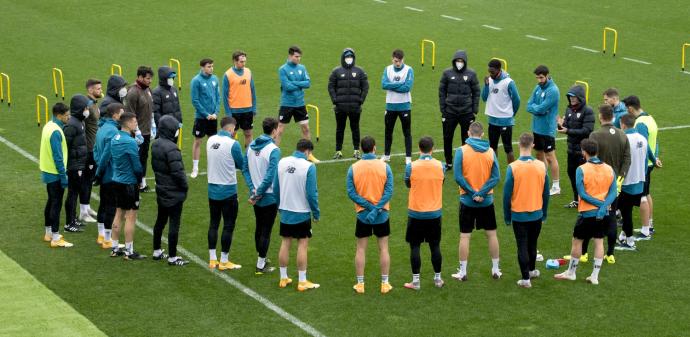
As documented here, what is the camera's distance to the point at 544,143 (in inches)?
818

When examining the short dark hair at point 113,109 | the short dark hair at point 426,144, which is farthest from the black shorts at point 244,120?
the short dark hair at point 426,144

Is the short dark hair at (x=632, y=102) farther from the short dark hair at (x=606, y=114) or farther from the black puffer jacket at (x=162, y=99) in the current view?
the black puffer jacket at (x=162, y=99)

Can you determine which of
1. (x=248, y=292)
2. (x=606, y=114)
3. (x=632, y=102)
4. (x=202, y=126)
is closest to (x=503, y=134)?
(x=632, y=102)

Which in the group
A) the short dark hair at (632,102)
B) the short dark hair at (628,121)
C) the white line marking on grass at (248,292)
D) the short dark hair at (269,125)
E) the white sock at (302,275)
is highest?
the short dark hair at (632,102)

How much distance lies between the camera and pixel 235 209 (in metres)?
16.8

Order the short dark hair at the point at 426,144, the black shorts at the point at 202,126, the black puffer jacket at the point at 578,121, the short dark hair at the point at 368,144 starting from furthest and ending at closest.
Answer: the black shorts at the point at 202,126 → the black puffer jacket at the point at 578,121 → the short dark hair at the point at 426,144 → the short dark hair at the point at 368,144

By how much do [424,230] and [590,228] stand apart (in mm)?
2438

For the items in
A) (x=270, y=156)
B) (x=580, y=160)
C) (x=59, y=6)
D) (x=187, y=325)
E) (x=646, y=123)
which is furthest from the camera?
(x=59, y=6)

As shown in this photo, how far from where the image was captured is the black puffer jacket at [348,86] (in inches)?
909

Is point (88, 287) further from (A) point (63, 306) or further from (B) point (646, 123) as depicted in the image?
(B) point (646, 123)

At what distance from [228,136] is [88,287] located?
2981 millimetres

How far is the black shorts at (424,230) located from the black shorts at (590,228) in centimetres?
209

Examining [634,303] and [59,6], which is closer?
[634,303]

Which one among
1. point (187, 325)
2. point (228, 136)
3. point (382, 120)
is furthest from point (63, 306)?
point (382, 120)
